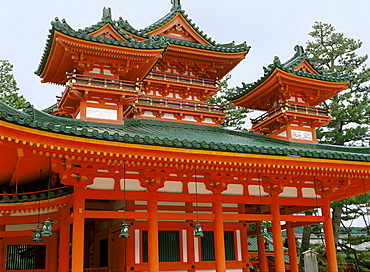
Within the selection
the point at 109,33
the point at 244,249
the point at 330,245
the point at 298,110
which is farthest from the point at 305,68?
the point at 109,33

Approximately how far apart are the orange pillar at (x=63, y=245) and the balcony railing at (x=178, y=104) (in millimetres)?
5904

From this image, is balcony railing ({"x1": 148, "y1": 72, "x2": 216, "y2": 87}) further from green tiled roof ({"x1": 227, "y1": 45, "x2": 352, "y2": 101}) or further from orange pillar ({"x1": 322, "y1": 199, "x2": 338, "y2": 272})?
orange pillar ({"x1": 322, "y1": 199, "x2": 338, "y2": 272})

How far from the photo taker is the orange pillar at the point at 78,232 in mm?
10367

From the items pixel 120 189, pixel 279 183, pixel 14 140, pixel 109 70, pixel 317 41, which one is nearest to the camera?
pixel 14 140

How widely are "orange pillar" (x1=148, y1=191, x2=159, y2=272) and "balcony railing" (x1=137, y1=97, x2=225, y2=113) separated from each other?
19.0ft

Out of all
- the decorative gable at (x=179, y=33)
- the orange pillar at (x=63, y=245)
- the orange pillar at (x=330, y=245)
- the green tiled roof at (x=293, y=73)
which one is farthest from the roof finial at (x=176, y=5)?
the orange pillar at (x=330, y=245)

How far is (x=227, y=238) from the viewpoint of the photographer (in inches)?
580

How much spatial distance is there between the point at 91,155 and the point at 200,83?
30.9ft

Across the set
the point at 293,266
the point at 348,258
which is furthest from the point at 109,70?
the point at 348,258

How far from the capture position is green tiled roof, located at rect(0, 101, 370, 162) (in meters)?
9.06

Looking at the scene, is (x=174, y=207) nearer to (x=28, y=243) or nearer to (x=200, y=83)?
(x=28, y=243)

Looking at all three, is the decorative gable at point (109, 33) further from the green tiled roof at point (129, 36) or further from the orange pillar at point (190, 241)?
the orange pillar at point (190, 241)

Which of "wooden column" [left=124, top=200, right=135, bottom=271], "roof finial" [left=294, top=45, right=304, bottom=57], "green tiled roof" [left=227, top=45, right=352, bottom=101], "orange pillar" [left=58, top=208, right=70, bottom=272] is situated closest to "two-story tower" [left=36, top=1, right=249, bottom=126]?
"green tiled roof" [left=227, top=45, right=352, bottom=101]

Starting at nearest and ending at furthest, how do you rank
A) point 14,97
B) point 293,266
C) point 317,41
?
point 293,266, point 14,97, point 317,41
